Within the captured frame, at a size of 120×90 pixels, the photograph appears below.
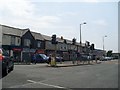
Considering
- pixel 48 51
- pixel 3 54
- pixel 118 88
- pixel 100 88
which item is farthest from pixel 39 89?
pixel 48 51

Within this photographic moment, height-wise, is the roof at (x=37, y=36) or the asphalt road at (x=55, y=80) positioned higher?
the roof at (x=37, y=36)

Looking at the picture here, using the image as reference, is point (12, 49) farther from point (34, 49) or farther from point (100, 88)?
point (100, 88)

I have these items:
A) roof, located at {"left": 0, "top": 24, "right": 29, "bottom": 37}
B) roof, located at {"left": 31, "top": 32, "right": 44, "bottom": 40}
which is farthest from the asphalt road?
roof, located at {"left": 31, "top": 32, "right": 44, "bottom": 40}

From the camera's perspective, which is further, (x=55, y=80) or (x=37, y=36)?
(x=37, y=36)

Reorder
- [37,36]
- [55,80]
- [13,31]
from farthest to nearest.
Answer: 1. [37,36]
2. [13,31]
3. [55,80]

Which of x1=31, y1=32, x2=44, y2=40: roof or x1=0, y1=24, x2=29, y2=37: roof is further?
x1=31, y1=32, x2=44, y2=40: roof

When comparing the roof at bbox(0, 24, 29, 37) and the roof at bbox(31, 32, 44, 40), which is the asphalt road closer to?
the roof at bbox(0, 24, 29, 37)

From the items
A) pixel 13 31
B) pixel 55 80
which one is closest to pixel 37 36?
pixel 13 31

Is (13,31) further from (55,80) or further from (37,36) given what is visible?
(55,80)

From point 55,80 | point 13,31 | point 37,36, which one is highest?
point 13,31

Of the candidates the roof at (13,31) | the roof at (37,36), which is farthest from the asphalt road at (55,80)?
the roof at (37,36)

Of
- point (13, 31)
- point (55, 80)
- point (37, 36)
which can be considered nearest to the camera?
point (55, 80)

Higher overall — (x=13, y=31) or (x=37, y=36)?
(x=13, y=31)

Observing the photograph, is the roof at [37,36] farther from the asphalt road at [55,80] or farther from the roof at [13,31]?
the asphalt road at [55,80]
